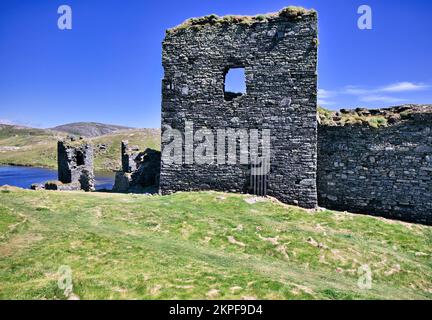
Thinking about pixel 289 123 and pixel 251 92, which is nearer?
pixel 289 123

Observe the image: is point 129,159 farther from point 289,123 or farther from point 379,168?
point 379,168

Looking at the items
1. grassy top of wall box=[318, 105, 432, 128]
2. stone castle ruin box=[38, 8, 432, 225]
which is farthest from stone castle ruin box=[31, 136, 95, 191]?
grassy top of wall box=[318, 105, 432, 128]

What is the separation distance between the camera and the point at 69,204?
16.6 m

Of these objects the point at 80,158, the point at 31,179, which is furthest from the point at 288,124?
the point at 31,179

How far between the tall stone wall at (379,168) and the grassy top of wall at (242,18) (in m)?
6.18

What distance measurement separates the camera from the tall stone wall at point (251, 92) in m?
18.6

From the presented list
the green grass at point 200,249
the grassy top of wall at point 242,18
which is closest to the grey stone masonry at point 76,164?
the green grass at point 200,249

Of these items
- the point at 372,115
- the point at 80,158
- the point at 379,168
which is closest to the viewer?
the point at 379,168

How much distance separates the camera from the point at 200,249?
12633mm

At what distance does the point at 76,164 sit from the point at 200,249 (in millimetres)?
22965

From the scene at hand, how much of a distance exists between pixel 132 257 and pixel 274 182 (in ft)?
34.3

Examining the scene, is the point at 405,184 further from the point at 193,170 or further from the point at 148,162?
the point at 148,162

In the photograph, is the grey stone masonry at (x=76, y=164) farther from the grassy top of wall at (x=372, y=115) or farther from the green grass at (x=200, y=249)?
the grassy top of wall at (x=372, y=115)
